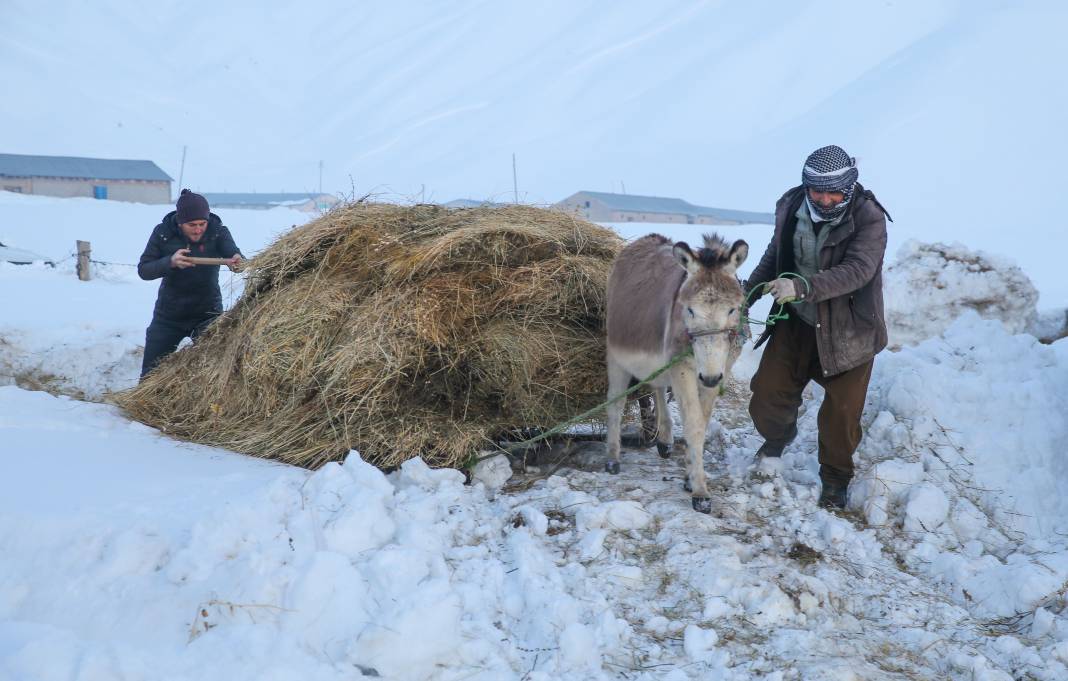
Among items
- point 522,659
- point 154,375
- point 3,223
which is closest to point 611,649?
point 522,659

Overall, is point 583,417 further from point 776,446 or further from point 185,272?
point 185,272

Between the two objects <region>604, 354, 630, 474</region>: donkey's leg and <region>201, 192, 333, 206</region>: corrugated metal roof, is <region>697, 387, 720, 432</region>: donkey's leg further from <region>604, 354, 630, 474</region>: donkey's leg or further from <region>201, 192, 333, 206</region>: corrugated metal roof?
<region>201, 192, 333, 206</region>: corrugated metal roof

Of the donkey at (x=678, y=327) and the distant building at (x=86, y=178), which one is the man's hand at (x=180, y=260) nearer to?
the donkey at (x=678, y=327)

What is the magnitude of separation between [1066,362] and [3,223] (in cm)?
3110

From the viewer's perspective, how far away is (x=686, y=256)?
15.6 ft

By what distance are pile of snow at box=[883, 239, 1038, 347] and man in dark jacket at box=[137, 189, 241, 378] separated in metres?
7.35

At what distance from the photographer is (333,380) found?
5.16 m

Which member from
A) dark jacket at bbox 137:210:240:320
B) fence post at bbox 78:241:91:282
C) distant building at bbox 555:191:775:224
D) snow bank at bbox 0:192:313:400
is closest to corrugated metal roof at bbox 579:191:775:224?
distant building at bbox 555:191:775:224

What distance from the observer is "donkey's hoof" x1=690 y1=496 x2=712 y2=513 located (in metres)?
4.83

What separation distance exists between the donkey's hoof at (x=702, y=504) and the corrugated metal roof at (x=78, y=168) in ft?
171

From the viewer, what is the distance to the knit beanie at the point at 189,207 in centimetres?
672

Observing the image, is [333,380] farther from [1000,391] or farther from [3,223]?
[3,223]

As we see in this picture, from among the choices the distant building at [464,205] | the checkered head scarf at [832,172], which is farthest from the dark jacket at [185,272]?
the checkered head scarf at [832,172]

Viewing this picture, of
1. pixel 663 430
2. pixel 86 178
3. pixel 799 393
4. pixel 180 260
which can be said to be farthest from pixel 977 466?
pixel 86 178
